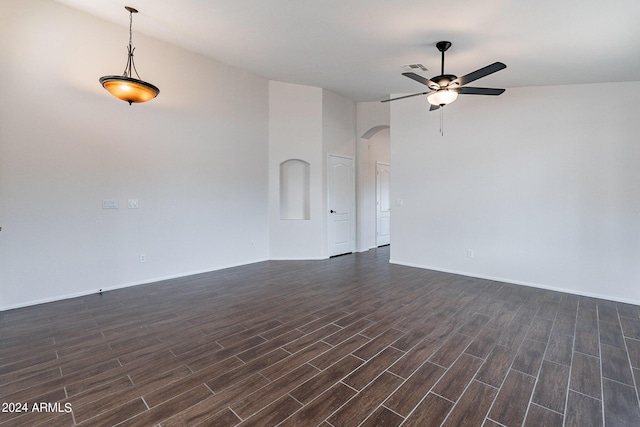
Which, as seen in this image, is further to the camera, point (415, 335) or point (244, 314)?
point (244, 314)

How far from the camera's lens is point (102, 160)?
3820 millimetres

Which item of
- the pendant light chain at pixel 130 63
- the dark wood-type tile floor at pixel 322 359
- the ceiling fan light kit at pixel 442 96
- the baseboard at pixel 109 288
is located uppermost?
the pendant light chain at pixel 130 63

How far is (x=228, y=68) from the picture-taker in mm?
5121

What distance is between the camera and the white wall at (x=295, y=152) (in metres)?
5.91

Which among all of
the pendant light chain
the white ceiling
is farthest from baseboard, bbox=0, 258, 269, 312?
the white ceiling

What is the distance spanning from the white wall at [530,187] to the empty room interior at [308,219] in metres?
0.03

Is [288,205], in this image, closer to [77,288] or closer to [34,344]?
[77,288]

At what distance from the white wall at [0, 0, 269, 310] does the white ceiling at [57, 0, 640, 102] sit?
45 cm

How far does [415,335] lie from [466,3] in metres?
3.21

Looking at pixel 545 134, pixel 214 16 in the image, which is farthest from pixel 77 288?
pixel 545 134

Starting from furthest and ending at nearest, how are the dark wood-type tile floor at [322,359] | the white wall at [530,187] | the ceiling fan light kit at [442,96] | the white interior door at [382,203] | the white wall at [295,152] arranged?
the white interior door at [382,203] → the white wall at [295,152] → the white wall at [530,187] → the ceiling fan light kit at [442,96] → the dark wood-type tile floor at [322,359]

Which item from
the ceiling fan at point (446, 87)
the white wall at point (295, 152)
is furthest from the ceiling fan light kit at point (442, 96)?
the white wall at point (295, 152)

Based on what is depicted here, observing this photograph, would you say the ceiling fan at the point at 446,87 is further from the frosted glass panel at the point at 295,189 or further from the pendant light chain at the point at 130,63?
the pendant light chain at the point at 130,63

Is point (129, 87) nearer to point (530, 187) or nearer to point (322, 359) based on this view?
point (322, 359)
